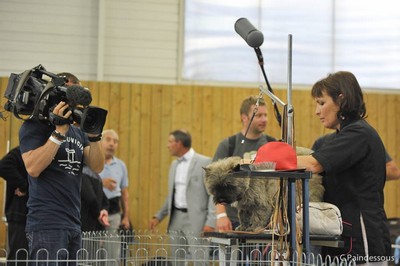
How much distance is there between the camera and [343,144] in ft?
11.5

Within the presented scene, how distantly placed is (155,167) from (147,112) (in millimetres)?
669

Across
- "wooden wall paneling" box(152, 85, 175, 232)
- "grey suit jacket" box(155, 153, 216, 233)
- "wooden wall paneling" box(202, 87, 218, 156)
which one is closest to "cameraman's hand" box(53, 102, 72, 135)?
"grey suit jacket" box(155, 153, 216, 233)

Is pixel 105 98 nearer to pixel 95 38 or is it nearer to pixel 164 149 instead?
pixel 95 38

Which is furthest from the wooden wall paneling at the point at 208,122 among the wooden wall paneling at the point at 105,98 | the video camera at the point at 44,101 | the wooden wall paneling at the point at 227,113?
Answer: the video camera at the point at 44,101

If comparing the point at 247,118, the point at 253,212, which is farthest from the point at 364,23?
the point at 253,212

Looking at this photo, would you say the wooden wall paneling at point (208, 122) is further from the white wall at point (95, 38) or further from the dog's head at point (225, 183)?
the dog's head at point (225, 183)

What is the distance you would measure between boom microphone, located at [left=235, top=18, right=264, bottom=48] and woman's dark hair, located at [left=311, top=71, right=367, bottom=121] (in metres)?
0.46

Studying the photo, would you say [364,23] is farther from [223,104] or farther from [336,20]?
[223,104]

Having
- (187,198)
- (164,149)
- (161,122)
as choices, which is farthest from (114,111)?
(187,198)

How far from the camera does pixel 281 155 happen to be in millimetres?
3121

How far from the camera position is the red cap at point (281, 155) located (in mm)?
3117

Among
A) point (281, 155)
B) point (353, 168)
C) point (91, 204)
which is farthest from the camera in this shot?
point (91, 204)

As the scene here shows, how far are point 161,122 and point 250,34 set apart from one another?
18.6 ft

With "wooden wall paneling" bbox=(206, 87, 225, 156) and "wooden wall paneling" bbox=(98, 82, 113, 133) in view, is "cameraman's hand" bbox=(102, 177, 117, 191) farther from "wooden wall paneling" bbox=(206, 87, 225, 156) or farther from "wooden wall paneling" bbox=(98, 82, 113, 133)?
"wooden wall paneling" bbox=(206, 87, 225, 156)
